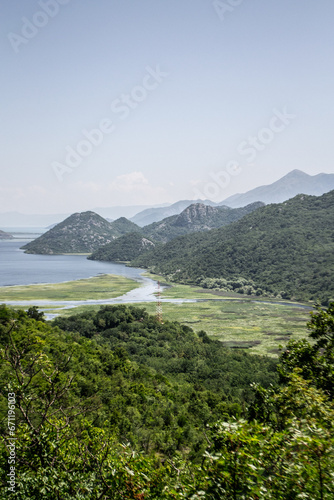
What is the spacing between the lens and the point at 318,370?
1053 centimetres

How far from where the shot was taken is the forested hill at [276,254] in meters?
91.8

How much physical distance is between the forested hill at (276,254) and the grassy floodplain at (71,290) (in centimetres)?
3110

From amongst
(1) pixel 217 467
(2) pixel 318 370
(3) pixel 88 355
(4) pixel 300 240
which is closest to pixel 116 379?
(3) pixel 88 355

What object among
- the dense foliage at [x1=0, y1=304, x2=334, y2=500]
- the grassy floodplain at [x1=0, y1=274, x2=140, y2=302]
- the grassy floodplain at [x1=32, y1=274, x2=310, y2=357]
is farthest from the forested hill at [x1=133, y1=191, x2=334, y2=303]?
the dense foliage at [x1=0, y1=304, x2=334, y2=500]

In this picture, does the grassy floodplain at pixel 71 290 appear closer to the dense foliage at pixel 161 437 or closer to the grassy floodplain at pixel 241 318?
the grassy floodplain at pixel 241 318

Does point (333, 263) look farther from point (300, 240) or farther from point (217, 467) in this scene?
point (217, 467)

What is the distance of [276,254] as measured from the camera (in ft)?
367

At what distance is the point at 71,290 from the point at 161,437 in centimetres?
7158

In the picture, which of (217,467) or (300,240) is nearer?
(217,467)

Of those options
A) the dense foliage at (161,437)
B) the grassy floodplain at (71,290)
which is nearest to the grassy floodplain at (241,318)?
the grassy floodplain at (71,290)

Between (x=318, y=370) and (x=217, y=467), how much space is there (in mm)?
6984

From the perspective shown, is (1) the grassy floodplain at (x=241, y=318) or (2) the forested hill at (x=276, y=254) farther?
(2) the forested hill at (x=276, y=254)

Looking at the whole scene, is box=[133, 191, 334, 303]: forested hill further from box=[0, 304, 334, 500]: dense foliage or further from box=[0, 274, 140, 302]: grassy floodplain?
box=[0, 304, 334, 500]: dense foliage

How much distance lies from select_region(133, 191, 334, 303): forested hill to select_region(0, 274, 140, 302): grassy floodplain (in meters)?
31.1
